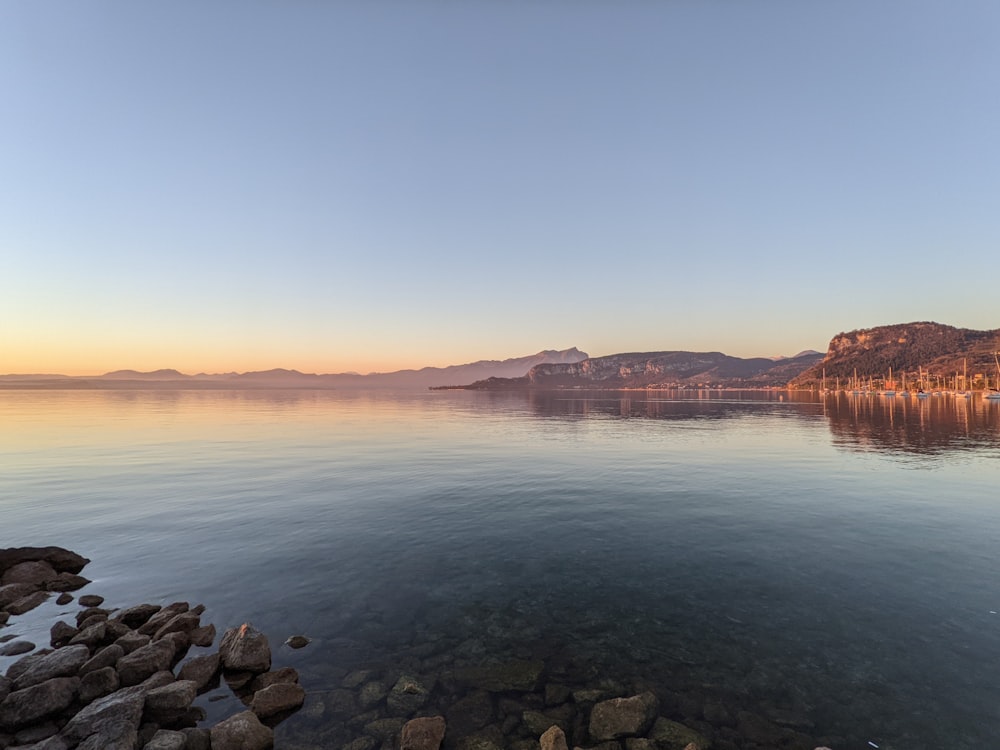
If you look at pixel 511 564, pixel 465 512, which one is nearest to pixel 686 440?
pixel 465 512

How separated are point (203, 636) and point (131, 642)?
6.70 feet

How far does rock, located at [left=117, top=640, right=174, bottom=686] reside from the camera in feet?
42.5

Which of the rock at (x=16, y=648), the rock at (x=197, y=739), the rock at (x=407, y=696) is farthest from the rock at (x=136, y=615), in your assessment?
the rock at (x=407, y=696)

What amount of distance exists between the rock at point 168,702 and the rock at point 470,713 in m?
7.23

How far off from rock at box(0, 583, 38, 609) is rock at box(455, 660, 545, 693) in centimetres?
2046

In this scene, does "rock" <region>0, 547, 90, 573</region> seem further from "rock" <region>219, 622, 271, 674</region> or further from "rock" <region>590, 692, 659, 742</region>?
"rock" <region>590, 692, 659, 742</region>

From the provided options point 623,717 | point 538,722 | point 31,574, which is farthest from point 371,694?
point 31,574

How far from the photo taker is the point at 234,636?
14.5m

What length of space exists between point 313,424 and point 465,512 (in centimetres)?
7999

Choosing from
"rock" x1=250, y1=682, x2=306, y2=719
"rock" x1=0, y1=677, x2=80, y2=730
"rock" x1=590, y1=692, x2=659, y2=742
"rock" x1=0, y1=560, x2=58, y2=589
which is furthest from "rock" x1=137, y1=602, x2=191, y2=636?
"rock" x1=590, y1=692, x2=659, y2=742

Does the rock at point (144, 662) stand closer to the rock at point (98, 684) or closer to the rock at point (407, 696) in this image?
the rock at point (98, 684)

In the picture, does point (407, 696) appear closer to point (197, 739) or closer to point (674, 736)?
point (197, 739)

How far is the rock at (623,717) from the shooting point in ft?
36.6

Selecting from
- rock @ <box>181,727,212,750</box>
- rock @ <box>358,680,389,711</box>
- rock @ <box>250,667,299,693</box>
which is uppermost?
rock @ <box>181,727,212,750</box>
